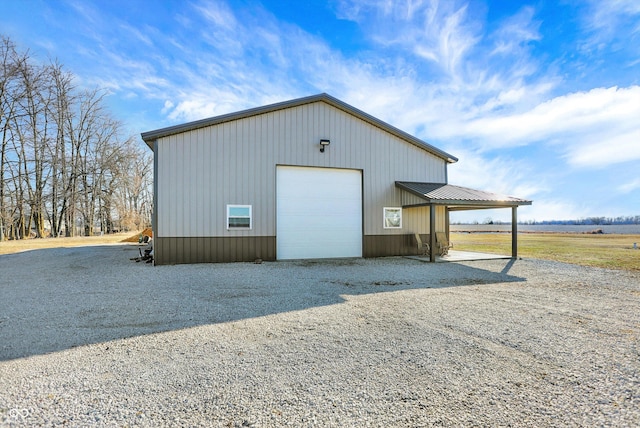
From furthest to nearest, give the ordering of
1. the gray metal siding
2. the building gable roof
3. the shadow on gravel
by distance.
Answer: the gray metal siding < the building gable roof < the shadow on gravel

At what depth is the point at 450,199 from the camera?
974 cm

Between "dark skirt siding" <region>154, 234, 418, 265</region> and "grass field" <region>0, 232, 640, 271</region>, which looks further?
"grass field" <region>0, 232, 640, 271</region>

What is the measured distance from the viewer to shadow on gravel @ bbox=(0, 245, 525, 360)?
12.5ft

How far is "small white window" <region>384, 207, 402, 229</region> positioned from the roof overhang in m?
0.39

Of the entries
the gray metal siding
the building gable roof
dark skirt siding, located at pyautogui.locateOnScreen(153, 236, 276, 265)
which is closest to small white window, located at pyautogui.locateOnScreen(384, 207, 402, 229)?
the gray metal siding

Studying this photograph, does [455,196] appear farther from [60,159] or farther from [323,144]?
[60,159]

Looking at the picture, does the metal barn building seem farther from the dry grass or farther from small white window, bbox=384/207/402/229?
the dry grass

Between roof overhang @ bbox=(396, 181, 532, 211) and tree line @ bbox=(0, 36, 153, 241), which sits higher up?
tree line @ bbox=(0, 36, 153, 241)

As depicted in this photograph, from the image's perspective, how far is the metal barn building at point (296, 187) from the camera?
923 cm

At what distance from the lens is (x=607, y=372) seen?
2678 millimetres

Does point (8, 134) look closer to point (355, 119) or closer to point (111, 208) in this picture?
point (111, 208)

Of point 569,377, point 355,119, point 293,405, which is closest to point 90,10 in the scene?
point 355,119

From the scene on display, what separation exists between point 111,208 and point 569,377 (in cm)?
3043

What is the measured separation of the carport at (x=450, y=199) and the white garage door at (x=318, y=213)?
→ 191 centimetres
